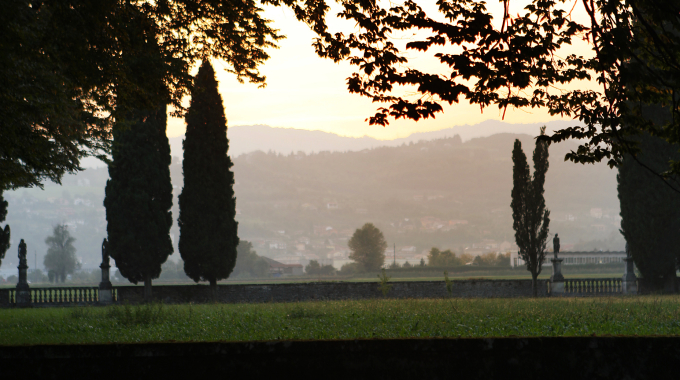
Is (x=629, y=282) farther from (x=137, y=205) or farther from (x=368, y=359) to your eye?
(x=368, y=359)

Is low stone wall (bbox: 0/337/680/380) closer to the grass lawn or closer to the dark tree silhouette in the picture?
the grass lawn

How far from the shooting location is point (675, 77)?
722 cm

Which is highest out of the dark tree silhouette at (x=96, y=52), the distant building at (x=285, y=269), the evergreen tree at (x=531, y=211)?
the dark tree silhouette at (x=96, y=52)

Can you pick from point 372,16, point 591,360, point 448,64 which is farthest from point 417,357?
point 372,16

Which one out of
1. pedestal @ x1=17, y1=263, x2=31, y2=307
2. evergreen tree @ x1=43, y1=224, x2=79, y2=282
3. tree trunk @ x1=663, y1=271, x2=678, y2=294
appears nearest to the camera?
pedestal @ x1=17, y1=263, x2=31, y2=307

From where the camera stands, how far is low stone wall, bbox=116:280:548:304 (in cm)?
2622

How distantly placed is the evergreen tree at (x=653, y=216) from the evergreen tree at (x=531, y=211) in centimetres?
445

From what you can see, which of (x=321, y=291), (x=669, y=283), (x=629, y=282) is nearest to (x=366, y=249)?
(x=321, y=291)

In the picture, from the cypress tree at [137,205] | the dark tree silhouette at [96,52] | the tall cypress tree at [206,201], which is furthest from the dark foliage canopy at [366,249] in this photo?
the dark tree silhouette at [96,52]

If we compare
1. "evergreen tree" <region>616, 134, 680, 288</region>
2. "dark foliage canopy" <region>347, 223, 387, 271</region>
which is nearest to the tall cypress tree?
"evergreen tree" <region>616, 134, 680, 288</region>

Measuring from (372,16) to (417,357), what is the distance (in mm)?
6101

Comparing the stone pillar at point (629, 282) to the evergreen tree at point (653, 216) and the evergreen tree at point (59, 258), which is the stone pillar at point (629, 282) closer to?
the evergreen tree at point (653, 216)

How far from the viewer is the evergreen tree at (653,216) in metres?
26.5

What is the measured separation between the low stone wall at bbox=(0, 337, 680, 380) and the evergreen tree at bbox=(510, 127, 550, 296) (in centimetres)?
2244
